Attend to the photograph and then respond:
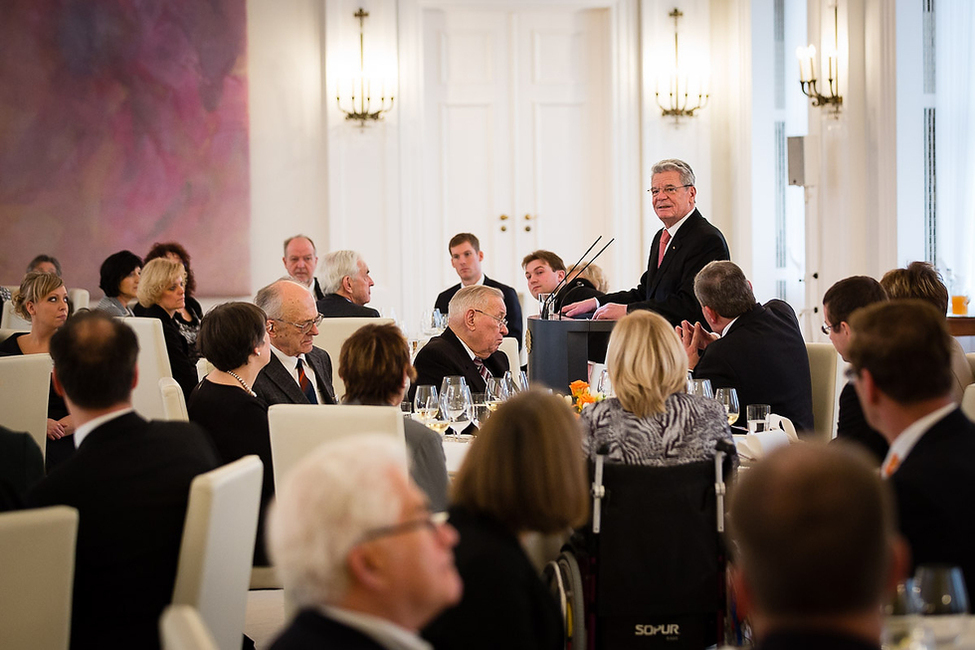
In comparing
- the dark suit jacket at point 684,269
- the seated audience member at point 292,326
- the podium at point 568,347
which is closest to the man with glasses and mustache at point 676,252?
the dark suit jacket at point 684,269

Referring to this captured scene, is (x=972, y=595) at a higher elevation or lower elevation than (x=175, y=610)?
lower

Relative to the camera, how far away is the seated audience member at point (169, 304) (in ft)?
19.0

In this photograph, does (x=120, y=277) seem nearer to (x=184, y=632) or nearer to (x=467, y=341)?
(x=467, y=341)

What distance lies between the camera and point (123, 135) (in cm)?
827

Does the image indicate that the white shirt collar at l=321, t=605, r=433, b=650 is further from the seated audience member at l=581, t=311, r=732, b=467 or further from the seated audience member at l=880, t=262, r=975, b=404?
the seated audience member at l=880, t=262, r=975, b=404

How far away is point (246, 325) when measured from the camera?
341 centimetres

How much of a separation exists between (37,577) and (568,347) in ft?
9.98

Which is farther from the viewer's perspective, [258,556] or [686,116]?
[686,116]

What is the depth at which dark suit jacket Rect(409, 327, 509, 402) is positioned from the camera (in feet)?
14.8

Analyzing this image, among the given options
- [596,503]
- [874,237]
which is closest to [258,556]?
[596,503]

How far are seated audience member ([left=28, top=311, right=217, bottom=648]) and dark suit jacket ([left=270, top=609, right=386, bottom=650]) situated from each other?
3.12 feet

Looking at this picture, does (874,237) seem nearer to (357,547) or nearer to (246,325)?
(246,325)

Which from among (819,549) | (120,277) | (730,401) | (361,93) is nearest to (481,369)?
(730,401)

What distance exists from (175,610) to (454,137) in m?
7.36
